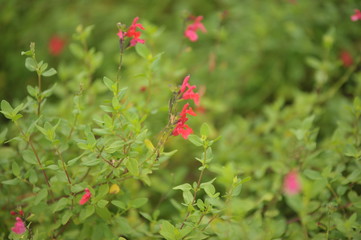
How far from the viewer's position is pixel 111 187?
1334 mm

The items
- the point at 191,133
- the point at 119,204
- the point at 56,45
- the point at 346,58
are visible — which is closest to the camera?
the point at 119,204

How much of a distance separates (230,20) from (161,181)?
181 centimetres

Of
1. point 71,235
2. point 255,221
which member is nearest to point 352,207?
point 255,221

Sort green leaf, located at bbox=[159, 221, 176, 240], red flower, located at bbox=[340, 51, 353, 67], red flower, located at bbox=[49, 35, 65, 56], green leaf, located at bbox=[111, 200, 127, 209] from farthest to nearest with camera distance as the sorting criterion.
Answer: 1. red flower, located at bbox=[49, 35, 65, 56]
2. red flower, located at bbox=[340, 51, 353, 67]
3. green leaf, located at bbox=[111, 200, 127, 209]
4. green leaf, located at bbox=[159, 221, 176, 240]

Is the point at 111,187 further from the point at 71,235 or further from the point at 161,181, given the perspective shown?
the point at 161,181

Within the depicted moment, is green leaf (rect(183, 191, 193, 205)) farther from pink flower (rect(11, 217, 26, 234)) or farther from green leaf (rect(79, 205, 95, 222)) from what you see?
pink flower (rect(11, 217, 26, 234))

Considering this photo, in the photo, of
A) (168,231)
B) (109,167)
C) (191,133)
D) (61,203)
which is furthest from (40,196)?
(191,133)

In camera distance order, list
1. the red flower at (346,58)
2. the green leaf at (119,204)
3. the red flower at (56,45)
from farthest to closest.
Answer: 1. the red flower at (56,45)
2. the red flower at (346,58)
3. the green leaf at (119,204)

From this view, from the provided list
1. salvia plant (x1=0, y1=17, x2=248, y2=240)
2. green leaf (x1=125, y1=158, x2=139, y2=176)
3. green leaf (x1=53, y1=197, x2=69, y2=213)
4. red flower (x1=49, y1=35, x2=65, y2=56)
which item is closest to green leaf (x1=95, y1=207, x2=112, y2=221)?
salvia plant (x1=0, y1=17, x2=248, y2=240)

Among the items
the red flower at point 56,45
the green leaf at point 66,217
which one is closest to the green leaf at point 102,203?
the green leaf at point 66,217

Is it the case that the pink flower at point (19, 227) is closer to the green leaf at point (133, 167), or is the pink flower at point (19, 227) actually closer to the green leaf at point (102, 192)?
the green leaf at point (102, 192)

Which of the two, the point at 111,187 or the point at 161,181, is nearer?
the point at 111,187

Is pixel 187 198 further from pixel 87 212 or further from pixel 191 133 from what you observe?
pixel 191 133

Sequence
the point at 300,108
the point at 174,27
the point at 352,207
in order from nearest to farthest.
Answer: the point at 352,207 < the point at 300,108 < the point at 174,27
